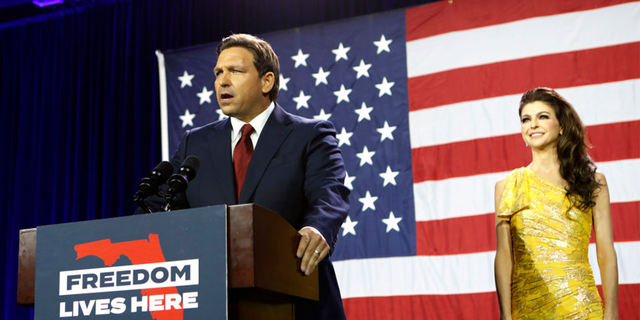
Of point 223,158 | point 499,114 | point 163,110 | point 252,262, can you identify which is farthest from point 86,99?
point 252,262

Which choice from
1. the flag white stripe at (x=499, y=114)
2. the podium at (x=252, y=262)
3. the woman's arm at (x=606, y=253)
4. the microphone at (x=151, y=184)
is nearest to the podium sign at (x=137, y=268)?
the podium at (x=252, y=262)

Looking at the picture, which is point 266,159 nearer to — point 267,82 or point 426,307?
point 267,82

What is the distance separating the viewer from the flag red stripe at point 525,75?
3.38 m

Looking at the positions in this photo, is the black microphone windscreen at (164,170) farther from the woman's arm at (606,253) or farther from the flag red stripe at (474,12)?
the flag red stripe at (474,12)

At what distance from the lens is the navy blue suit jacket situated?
152 centimetres

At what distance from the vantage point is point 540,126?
2.51 metres

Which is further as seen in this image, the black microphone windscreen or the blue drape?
the blue drape

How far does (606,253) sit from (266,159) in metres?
1.45

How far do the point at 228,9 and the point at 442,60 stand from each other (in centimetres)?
163

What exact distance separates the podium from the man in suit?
0.18 metres

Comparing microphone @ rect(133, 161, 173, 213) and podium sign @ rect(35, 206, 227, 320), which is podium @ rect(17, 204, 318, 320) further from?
microphone @ rect(133, 161, 173, 213)

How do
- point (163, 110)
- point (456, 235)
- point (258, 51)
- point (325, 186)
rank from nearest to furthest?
point (325, 186) → point (258, 51) → point (456, 235) → point (163, 110)

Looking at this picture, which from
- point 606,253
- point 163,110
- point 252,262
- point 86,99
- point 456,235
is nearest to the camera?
point 252,262

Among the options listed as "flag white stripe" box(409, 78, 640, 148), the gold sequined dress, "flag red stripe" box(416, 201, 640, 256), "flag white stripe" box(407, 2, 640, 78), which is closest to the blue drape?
"flag white stripe" box(407, 2, 640, 78)
